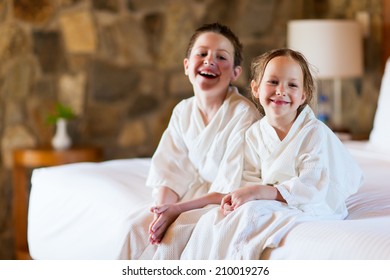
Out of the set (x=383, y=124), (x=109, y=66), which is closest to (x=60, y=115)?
(x=109, y=66)

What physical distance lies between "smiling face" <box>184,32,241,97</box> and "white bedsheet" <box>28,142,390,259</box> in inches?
14.9

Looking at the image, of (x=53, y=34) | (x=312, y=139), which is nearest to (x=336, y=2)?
(x=53, y=34)

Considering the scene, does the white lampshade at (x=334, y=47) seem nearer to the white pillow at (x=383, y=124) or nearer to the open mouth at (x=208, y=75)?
the white pillow at (x=383, y=124)

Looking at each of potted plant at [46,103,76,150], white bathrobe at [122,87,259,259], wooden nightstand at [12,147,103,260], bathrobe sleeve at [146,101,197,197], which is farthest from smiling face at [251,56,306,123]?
potted plant at [46,103,76,150]

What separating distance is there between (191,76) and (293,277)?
30.6 inches

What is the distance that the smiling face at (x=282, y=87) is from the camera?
184cm

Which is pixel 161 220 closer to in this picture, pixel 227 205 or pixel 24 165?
pixel 227 205

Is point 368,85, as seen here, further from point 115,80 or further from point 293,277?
point 293,277

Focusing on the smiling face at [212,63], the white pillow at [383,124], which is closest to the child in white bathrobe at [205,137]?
the smiling face at [212,63]

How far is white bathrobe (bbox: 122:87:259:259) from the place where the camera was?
199 cm

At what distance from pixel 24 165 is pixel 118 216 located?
1.75 metres

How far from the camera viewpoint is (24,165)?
375 centimetres

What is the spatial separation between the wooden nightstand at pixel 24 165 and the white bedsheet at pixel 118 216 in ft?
2.67

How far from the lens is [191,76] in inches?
85.6
